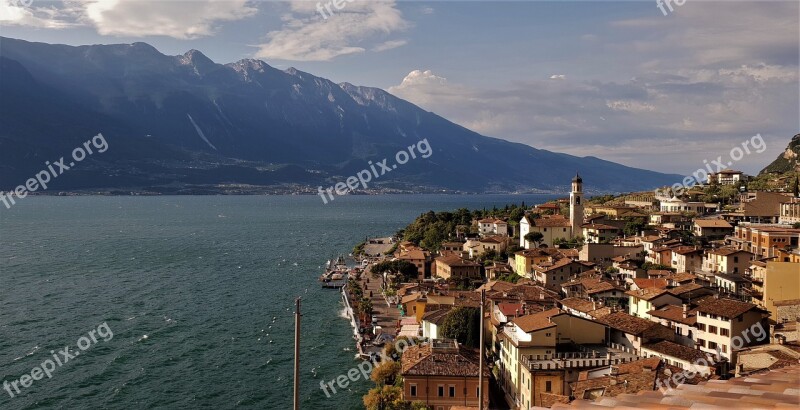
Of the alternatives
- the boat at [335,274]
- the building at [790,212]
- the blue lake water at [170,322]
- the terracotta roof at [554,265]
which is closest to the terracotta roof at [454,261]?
the terracotta roof at [554,265]

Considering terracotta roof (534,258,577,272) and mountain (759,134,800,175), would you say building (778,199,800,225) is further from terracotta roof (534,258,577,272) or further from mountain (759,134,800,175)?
mountain (759,134,800,175)

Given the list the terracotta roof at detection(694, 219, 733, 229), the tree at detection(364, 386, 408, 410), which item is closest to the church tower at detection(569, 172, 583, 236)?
the terracotta roof at detection(694, 219, 733, 229)

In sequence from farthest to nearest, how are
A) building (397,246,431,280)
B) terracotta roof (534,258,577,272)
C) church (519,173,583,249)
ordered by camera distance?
building (397,246,431,280), church (519,173,583,249), terracotta roof (534,258,577,272)

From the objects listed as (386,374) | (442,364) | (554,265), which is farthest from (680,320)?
(554,265)

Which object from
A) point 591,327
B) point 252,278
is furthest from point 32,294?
point 591,327

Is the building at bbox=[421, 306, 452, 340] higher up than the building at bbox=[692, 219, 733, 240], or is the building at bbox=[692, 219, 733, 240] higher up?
the building at bbox=[692, 219, 733, 240]

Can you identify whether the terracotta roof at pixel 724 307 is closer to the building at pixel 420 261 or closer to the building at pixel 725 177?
the building at pixel 420 261
